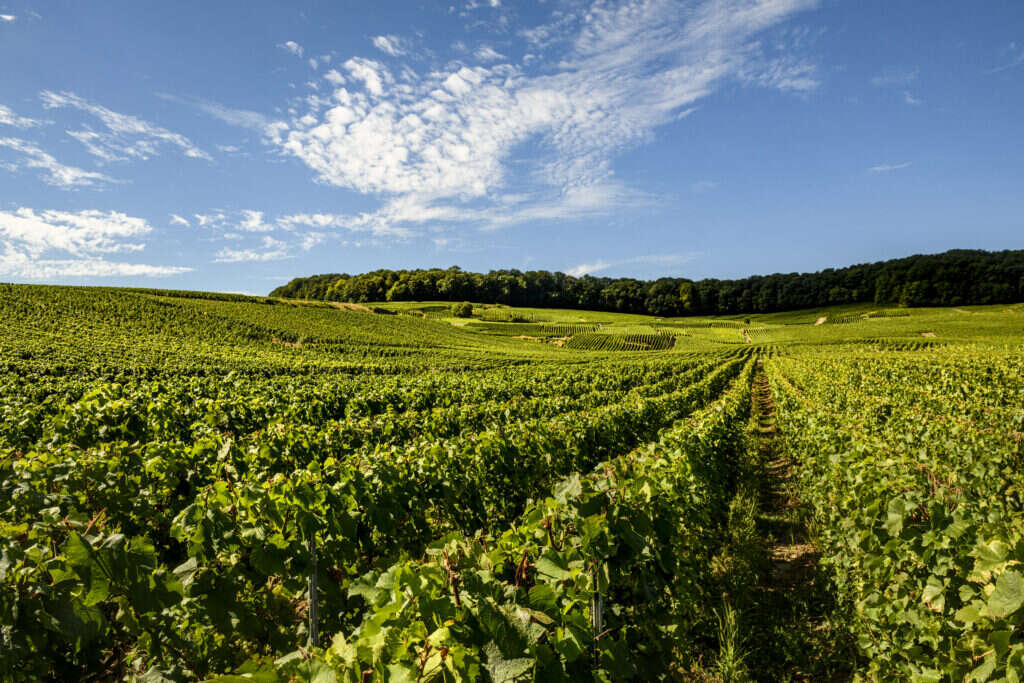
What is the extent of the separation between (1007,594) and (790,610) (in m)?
3.75

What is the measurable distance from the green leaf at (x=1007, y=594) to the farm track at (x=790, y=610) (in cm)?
273

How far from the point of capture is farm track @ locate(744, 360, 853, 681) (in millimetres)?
4273

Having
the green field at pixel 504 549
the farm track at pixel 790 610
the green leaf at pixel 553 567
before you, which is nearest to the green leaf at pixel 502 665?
the green field at pixel 504 549

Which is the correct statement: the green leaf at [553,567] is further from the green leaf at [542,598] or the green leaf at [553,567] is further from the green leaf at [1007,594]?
the green leaf at [1007,594]

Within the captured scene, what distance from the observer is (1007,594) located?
208 centimetres

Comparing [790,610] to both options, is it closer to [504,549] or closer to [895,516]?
[895,516]

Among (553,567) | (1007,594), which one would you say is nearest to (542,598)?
(553,567)

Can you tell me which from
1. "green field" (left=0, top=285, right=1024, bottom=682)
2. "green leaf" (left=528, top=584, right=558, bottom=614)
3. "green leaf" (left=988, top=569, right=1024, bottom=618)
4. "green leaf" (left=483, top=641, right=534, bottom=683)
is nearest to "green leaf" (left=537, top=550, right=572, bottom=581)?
"green field" (left=0, top=285, right=1024, bottom=682)

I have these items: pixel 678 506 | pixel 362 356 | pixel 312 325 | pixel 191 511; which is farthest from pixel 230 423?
pixel 312 325

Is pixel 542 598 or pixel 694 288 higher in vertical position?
pixel 694 288

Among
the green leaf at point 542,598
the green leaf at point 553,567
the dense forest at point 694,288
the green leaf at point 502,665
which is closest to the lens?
the green leaf at point 502,665

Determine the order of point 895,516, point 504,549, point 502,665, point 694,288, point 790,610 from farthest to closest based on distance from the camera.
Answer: point 694,288
point 790,610
point 895,516
point 504,549
point 502,665

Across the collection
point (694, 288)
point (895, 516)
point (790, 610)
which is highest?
point (694, 288)

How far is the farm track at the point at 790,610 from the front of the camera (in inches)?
168
